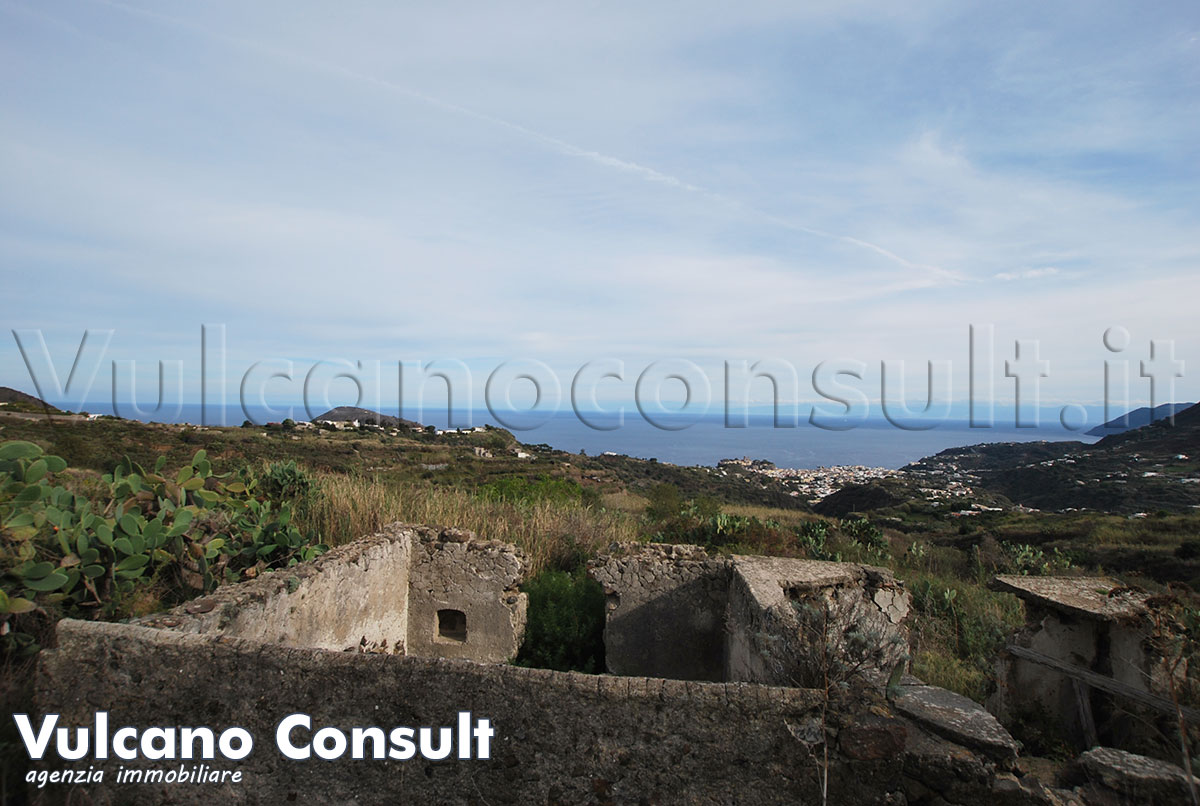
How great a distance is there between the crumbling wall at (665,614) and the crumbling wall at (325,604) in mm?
2453

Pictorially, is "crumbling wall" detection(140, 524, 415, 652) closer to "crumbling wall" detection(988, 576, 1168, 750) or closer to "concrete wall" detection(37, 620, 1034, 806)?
"concrete wall" detection(37, 620, 1034, 806)

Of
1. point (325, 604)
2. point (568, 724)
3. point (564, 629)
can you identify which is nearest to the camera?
point (568, 724)

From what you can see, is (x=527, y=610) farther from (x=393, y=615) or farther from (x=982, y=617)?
(x=982, y=617)

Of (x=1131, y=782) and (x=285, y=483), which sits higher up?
(x=285, y=483)

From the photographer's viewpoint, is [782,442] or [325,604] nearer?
[325,604]

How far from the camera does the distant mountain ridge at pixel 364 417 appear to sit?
40938 millimetres

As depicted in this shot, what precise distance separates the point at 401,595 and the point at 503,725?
4.80 meters

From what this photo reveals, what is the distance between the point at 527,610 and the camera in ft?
26.8

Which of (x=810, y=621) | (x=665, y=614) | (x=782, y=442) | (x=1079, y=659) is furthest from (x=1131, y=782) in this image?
(x=782, y=442)

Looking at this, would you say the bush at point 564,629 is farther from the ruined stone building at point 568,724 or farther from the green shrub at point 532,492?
the green shrub at point 532,492

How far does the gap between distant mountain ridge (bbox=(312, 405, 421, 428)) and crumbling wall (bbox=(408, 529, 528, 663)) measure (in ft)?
113

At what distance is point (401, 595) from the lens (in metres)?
7.57

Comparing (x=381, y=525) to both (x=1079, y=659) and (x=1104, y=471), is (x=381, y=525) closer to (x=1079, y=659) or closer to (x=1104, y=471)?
(x=1079, y=659)

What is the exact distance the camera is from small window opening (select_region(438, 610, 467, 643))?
7.79 meters
